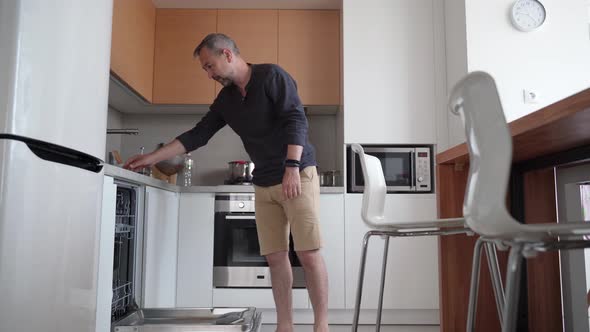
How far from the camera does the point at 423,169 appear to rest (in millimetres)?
3156

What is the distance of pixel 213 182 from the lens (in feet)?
12.3

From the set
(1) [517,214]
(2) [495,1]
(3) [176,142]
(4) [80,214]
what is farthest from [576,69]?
(4) [80,214]

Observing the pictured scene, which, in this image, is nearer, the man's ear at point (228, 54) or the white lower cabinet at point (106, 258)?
the white lower cabinet at point (106, 258)

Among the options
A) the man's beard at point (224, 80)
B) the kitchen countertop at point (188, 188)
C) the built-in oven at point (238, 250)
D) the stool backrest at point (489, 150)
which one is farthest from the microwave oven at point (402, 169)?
the stool backrest at point (489, 150)

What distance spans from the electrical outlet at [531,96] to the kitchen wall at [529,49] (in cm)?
2

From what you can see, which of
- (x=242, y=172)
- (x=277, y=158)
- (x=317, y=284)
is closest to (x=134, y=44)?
(x=242, y=172)

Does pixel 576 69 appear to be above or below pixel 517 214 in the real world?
above

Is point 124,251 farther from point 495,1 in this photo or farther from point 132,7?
point 495,1

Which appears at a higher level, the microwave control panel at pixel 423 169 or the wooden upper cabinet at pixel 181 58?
the wooden upper cabinet at pixel 181 58

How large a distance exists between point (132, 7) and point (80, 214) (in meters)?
1.91

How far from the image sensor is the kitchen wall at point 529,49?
9.42 ft

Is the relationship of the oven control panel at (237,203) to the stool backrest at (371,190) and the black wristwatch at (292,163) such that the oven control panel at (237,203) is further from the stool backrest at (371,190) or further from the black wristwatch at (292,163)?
the stool backrest at (371,190)

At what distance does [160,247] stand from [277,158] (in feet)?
2.88

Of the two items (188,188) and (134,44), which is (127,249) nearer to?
(188,188)
